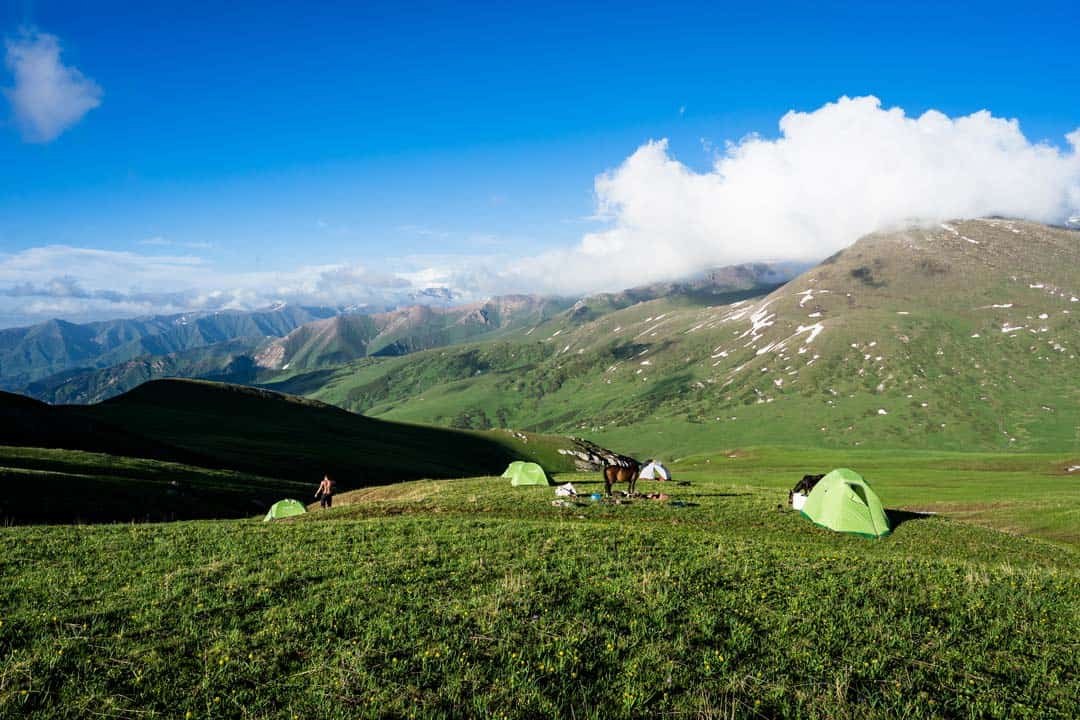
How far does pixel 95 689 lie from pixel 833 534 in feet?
117

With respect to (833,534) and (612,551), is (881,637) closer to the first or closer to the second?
(612,551)

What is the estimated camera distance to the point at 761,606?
15742mm

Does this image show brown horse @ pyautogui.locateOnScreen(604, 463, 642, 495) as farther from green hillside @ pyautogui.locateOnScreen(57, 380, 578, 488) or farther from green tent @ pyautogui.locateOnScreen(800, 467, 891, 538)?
green hillside @ pyautogui.locateOnScreen(57, 380, 578, 488)

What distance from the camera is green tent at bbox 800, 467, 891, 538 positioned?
3219 centimetres

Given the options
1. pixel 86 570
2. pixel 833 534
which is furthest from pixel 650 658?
pixel 833 534

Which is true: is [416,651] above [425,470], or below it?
above

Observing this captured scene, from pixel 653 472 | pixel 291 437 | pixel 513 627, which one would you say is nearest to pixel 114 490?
pixel 513 627

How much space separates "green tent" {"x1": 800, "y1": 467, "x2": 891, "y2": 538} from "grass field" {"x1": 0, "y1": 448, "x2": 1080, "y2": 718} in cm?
1017

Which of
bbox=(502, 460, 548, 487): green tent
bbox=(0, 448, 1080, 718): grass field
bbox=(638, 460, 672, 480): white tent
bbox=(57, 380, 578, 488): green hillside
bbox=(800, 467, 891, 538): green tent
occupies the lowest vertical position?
bbox=(57, 380, 578, 488): green hillside

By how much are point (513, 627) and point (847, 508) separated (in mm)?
28276

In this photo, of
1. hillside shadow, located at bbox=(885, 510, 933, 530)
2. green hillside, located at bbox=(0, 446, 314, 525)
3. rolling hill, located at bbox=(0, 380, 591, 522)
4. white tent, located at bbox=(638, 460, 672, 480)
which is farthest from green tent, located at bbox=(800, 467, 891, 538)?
rolling hill, located at bbox=(0, 380, 591, 522)

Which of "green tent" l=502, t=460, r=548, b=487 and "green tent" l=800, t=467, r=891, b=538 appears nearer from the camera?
"green tent" l=800, t=467, r=891, b=538

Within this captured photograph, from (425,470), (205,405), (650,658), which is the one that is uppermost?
(650,658)

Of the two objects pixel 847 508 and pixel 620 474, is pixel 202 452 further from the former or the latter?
pixel 847 508
